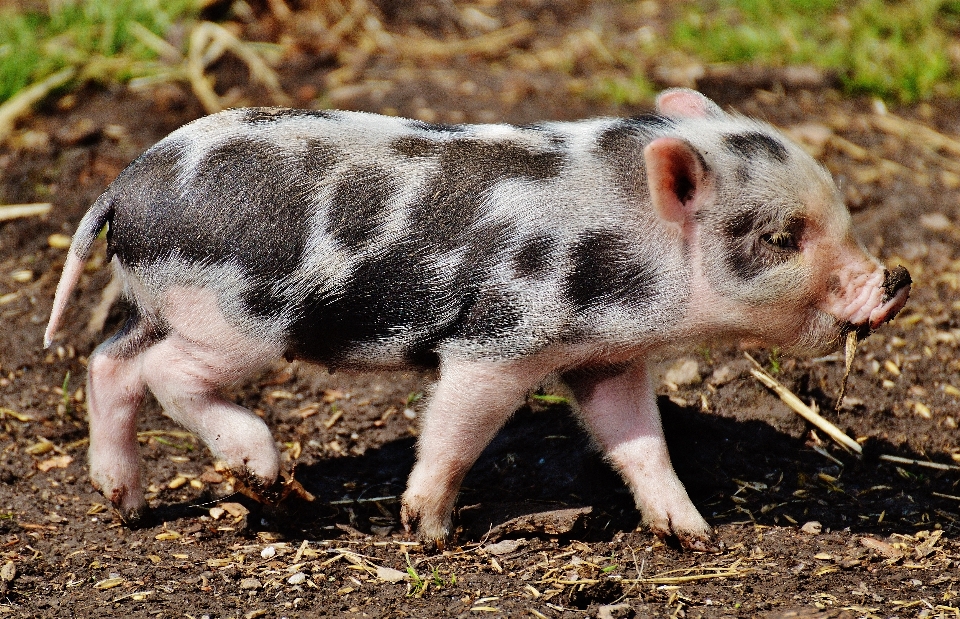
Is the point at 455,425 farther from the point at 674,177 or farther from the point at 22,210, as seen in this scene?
the point at 22,210

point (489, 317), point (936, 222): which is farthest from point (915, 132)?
point (489, 317)

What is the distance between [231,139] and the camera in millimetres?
4266

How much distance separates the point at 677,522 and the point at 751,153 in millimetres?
1471

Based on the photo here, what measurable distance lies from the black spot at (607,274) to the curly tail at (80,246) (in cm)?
178

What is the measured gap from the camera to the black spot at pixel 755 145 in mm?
4293

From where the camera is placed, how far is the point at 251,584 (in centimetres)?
418

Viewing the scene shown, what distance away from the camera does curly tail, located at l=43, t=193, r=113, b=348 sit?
14.1ft

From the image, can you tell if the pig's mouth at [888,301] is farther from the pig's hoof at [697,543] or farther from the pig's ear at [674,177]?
the pig's hoof at [697,543]

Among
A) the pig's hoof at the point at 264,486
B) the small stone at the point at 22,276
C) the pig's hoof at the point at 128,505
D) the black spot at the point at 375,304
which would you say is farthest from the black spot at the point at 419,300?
the small stone at the point at 22,276

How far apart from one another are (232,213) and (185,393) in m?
0.74

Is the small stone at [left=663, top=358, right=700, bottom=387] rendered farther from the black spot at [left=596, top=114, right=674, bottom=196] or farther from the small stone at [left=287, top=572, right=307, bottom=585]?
the small stone at [left=287, top=572, right=307, bottom=585]

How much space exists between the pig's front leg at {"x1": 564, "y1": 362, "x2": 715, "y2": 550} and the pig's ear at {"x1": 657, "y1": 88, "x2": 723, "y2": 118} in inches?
41.1

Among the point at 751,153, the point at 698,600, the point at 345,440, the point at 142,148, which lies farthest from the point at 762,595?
the point at 142,148

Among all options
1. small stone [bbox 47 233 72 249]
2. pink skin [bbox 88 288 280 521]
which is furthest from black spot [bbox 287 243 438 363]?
small stone [bbox 47 233 72 249]
